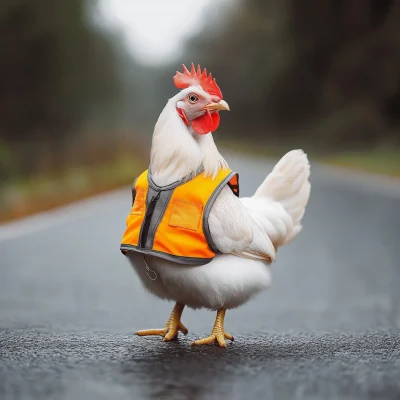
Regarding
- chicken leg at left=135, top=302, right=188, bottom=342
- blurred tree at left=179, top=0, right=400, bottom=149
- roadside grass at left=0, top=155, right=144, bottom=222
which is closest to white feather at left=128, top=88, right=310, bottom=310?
chicken leg at left=135, top=302, right=188, bottom=342

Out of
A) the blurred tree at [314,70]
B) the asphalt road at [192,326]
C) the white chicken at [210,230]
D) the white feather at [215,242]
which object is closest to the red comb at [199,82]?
the white chicken at [210,230]

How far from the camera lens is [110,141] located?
3450 centimetres

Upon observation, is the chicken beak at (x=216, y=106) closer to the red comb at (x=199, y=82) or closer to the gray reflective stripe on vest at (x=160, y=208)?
the red comb at (x=199, y=82)

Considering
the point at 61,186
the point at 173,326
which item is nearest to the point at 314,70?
the point at 61,186

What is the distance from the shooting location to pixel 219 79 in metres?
67.9

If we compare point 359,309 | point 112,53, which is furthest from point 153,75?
point 359,309

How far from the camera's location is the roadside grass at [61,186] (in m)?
16.0

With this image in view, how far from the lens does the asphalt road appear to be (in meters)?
3.97

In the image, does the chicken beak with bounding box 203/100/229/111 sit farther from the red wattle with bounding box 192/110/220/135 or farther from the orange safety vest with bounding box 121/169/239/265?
the orange safety vest with bounding box 121/169/239/265

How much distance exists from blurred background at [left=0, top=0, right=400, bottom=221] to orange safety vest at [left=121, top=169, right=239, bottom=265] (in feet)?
6.62

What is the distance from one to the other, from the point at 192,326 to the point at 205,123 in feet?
7.51

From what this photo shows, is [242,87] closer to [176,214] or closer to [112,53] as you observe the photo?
[112,53]

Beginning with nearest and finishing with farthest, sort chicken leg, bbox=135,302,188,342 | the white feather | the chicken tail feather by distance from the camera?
the white feather → chicken leg, bbox=135,302,188,342 → the chicken tail feather

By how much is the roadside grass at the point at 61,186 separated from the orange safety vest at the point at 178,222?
992 cm
